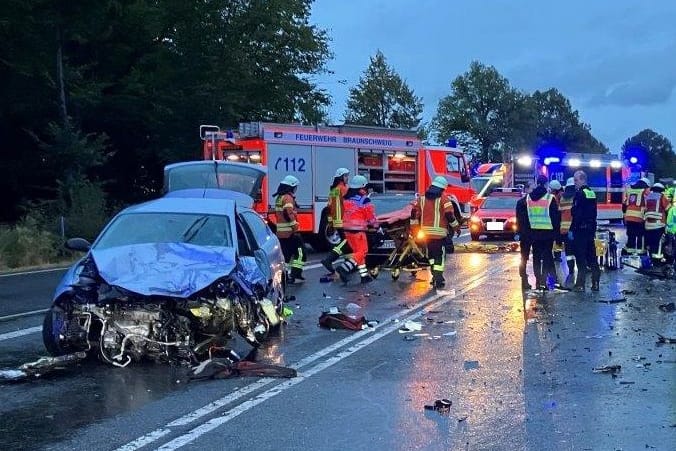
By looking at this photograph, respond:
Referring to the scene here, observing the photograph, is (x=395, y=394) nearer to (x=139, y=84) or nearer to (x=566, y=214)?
(x=566, y=214)

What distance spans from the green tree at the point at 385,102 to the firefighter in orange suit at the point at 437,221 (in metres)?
48.6

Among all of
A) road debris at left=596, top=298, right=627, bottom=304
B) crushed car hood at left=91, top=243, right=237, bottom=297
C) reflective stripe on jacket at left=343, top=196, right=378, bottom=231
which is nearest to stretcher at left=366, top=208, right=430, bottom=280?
reflective stripe on jacket at left=343, top=196, right=378, bottom=231

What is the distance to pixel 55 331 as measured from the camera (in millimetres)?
7941

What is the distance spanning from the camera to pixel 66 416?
621cm

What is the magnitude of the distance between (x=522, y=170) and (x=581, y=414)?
25.0 m

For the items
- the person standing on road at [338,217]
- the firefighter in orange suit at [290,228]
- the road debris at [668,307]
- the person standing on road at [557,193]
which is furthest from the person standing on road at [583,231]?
the firefighter in orange suit at [290,228]

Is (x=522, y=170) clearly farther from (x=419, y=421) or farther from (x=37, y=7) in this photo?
(x=419, y=421)

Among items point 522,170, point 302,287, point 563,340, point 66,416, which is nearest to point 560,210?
point 302,287

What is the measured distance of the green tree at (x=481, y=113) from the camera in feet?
337

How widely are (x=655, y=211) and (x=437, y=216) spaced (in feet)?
15.8

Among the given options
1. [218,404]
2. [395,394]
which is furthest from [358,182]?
[218,404]

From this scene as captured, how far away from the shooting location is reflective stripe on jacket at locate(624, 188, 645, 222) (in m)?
16.4

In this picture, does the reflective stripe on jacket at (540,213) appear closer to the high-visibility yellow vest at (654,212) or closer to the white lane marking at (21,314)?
the high-visibility yellow vest at (654,212)

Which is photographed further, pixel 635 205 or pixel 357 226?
pixel 635 205
